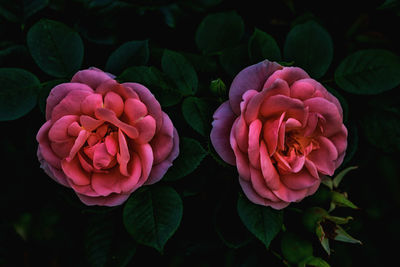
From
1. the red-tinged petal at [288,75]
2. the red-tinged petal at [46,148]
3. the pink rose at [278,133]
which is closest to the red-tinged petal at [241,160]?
the pink rose at [278,133]

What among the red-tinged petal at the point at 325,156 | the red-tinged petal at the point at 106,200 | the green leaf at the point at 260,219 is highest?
the red-tinged petal at the point at 325,156

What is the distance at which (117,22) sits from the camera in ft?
3.32

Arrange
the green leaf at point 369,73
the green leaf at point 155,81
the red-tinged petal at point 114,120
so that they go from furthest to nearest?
the green leaf at point 369,73 < the green leaf at point 155,81 < the red-tinged petal at point 114,120

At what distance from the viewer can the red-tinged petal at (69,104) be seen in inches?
28.4

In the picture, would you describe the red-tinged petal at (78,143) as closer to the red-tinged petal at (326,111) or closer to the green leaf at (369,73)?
the red-tinged petal at (326,111)

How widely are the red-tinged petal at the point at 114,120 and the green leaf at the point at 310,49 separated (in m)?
0.42

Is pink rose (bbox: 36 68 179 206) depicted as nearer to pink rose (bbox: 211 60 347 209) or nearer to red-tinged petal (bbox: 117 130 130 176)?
red-tinged petal (bbox: 117 130 130 176)

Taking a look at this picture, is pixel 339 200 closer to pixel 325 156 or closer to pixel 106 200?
pixel 325 156

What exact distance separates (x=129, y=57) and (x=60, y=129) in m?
0.25

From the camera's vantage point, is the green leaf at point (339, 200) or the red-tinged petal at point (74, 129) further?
the green leaf at point (339, 200)

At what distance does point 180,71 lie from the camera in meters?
0.86

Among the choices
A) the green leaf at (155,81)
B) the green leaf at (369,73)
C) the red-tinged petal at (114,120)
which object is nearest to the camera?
the red-tinged petal at (114,120)

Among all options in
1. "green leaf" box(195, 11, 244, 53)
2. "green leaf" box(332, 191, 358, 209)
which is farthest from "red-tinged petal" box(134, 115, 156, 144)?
"green leaf" box(332, 191, 358, 209)

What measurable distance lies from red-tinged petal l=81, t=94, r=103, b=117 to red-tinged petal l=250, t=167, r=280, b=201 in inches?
11.4
